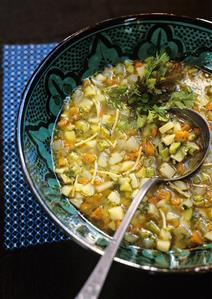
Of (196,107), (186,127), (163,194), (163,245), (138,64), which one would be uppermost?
(138,64)

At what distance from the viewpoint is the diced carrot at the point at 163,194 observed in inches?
80.7

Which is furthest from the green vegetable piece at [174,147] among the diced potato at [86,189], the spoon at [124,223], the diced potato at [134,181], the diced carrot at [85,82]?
the diced carrot at [85,82]

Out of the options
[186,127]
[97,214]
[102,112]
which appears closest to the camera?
[97,214]

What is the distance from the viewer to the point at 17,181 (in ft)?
7.70

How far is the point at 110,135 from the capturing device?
2.27 m

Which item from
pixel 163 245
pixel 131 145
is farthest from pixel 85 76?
pixel 163 245

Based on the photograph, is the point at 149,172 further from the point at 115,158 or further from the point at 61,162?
the point at 61,162

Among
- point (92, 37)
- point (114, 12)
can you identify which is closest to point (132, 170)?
point (92, 37)

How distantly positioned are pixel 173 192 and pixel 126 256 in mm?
443

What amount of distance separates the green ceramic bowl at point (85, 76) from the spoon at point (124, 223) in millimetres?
109

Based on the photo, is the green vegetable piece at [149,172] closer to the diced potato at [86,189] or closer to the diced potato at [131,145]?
the diced potato at [131,145]

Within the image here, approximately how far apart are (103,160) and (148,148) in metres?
0.23

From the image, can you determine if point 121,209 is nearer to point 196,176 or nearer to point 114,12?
point 196,176

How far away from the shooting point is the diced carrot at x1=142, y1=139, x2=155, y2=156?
218 cm
